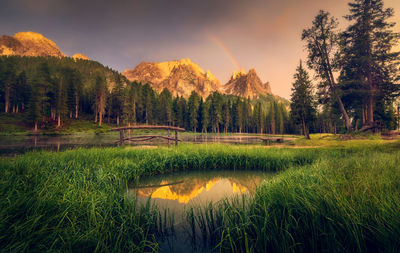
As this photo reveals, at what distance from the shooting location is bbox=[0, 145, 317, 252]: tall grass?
2.08 metres

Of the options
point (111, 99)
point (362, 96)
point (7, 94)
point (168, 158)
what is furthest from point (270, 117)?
point (7, 94)

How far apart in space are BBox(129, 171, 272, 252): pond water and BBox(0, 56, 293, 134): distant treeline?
1921 inches

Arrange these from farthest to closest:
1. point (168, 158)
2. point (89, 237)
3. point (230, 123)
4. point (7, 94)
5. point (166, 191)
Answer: point (230, 123) → point (7, 94) → point (168, 158) → point (166, 191) → point (89, 237)

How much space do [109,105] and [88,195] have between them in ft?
214

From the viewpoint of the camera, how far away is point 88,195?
3.70 m

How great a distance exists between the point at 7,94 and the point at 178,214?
253 ft

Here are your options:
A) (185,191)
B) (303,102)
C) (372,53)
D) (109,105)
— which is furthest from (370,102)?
(109,105)

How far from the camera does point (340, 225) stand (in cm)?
230

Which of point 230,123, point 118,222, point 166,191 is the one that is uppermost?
point 230,123

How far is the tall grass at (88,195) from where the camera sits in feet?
6.84

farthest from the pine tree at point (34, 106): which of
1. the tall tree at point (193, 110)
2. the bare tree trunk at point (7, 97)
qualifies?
the tall tree at point (193, 110)

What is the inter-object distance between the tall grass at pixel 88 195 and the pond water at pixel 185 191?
1.25 ft

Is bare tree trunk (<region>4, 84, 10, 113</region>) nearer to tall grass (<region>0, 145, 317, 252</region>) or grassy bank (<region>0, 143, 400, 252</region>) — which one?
tall grass (<region>0, 145, 317, 252</region>)

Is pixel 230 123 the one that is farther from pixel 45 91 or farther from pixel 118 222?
pixel 118 222
